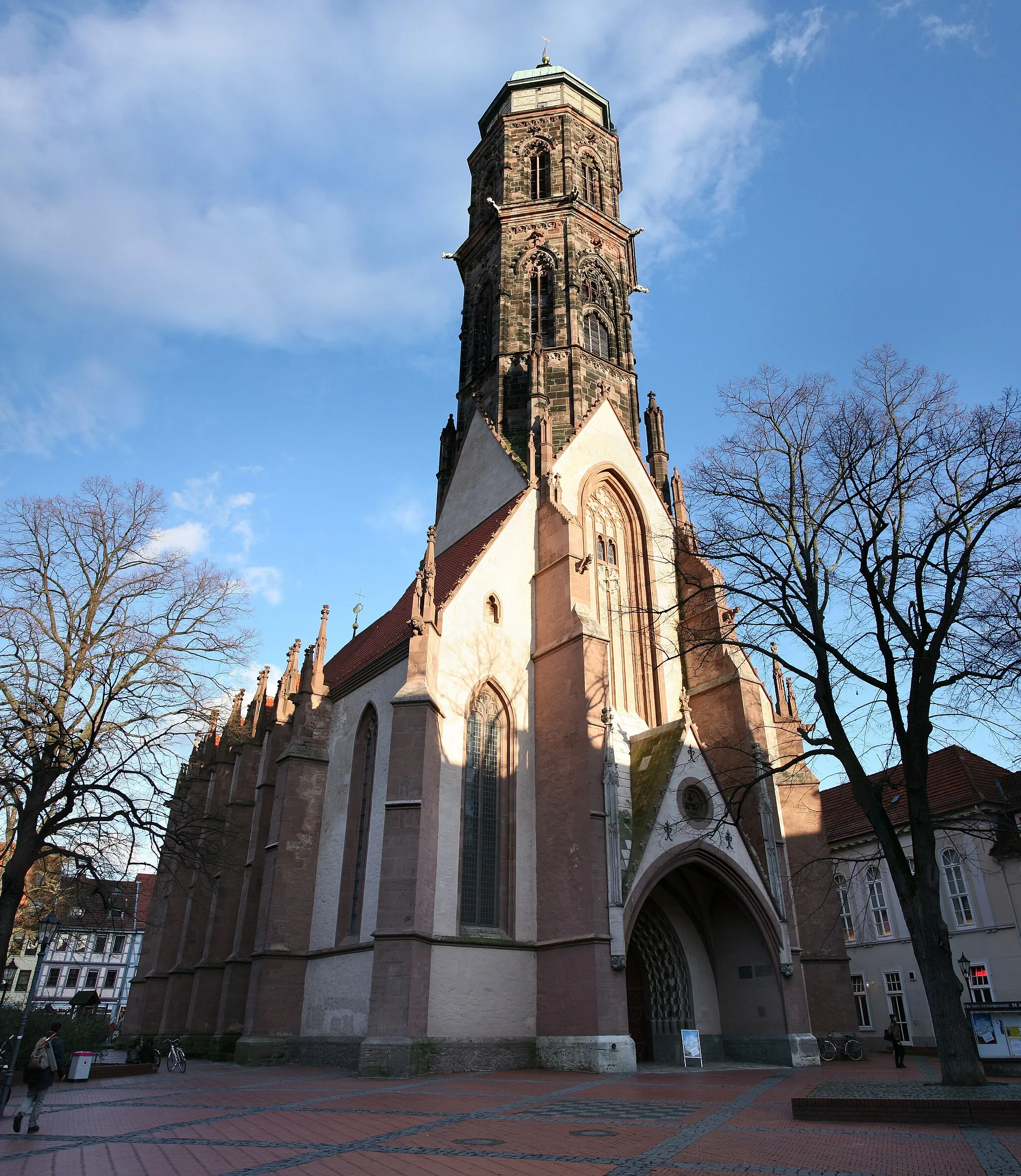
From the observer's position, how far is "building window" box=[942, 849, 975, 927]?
24.8 meters

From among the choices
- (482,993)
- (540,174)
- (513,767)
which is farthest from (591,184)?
(482,993)

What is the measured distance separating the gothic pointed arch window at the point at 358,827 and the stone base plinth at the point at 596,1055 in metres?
5.15

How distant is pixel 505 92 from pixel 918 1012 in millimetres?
36486

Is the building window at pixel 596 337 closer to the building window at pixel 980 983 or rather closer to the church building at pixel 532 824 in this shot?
the church building at pixel 532 824

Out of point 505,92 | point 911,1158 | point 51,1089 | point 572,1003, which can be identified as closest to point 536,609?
point 572,1003

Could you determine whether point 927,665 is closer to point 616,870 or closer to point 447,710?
point 616,870

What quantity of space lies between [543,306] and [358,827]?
1821 cm

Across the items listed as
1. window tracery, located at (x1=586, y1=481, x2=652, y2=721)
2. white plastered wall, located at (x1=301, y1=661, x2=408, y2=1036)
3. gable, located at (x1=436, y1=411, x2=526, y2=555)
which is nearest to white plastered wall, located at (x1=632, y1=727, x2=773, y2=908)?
window tracery, located at (x1=586, y1=481, x2=652, y2=721)

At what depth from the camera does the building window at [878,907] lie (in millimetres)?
27750

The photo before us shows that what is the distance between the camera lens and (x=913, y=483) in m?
13.0

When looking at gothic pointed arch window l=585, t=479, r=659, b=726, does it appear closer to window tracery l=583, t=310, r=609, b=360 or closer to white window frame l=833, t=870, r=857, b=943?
window tracery l=583, t=310, r=609, b=360

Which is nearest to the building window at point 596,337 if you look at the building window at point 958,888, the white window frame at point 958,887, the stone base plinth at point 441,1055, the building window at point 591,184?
the building window at point 591,184

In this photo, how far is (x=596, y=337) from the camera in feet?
94.1

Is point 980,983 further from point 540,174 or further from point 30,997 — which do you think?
point 540,174
